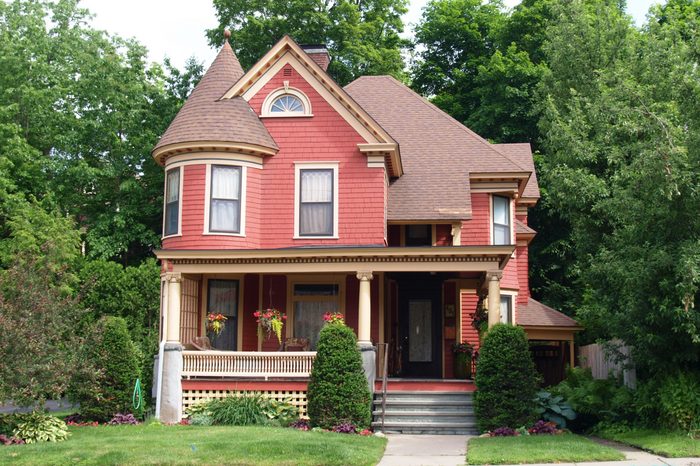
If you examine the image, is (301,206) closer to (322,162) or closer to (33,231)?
(322,162)

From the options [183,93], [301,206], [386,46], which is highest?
[386,46]

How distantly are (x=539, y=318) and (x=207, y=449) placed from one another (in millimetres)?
16729

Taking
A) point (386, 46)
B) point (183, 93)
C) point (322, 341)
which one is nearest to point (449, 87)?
point (386, 46)

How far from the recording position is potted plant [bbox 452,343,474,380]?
2181 cm

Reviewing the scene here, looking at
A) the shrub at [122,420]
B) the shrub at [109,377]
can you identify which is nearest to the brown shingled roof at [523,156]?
the shrub at [109,377]

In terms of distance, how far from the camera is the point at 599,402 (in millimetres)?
18156

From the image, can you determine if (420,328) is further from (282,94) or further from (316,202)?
(282,94)

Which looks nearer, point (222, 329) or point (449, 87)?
point (222, 329)

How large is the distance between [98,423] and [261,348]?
4.86 metres

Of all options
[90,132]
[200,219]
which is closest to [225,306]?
[200,219]

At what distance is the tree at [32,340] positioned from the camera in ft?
54.0

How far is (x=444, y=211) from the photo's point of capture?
23.8 metres

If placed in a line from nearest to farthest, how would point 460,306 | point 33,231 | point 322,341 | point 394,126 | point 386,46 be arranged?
point 322,341
point 460,306
point 394,126
point 33,231
point 386,46

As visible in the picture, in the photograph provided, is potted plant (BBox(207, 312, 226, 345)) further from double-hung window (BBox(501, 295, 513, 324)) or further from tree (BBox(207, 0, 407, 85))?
tree (BBox(207, 0, 407, 85))
